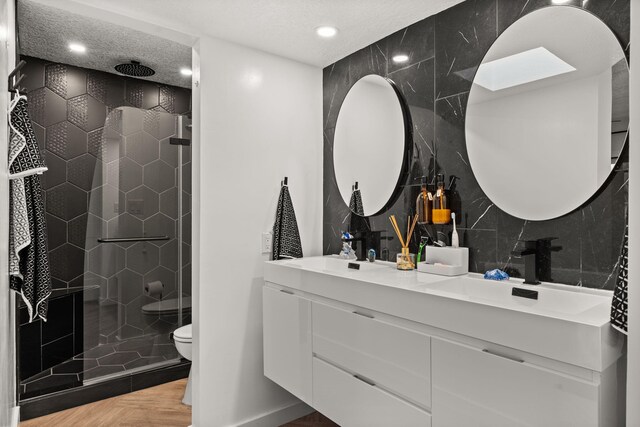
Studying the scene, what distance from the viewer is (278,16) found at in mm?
1977

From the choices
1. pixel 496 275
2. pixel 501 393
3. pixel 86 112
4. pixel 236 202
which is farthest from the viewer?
pixel 86 112

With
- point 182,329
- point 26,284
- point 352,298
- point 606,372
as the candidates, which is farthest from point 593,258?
point 182,329

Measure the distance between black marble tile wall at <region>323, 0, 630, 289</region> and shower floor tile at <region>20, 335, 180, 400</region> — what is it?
1749mm

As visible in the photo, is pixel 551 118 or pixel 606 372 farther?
pixel 551 118

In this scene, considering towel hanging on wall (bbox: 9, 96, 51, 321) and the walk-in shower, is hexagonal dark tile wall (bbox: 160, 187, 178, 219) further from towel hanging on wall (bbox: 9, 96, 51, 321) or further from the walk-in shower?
towel hanging on wall (bbox: 9, 96, 51, 321)

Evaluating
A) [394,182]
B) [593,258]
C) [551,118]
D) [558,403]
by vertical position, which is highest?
[551,118]

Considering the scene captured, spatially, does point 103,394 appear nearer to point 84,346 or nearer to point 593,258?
point 84,346

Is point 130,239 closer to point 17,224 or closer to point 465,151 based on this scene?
point 17,224

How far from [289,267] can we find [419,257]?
0.69m

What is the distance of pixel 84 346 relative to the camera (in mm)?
2779

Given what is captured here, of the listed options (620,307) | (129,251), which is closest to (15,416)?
(129,251)

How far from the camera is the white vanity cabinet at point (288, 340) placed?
201cm

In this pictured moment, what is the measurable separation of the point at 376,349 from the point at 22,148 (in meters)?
1.64

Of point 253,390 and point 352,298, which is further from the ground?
point 352,298
